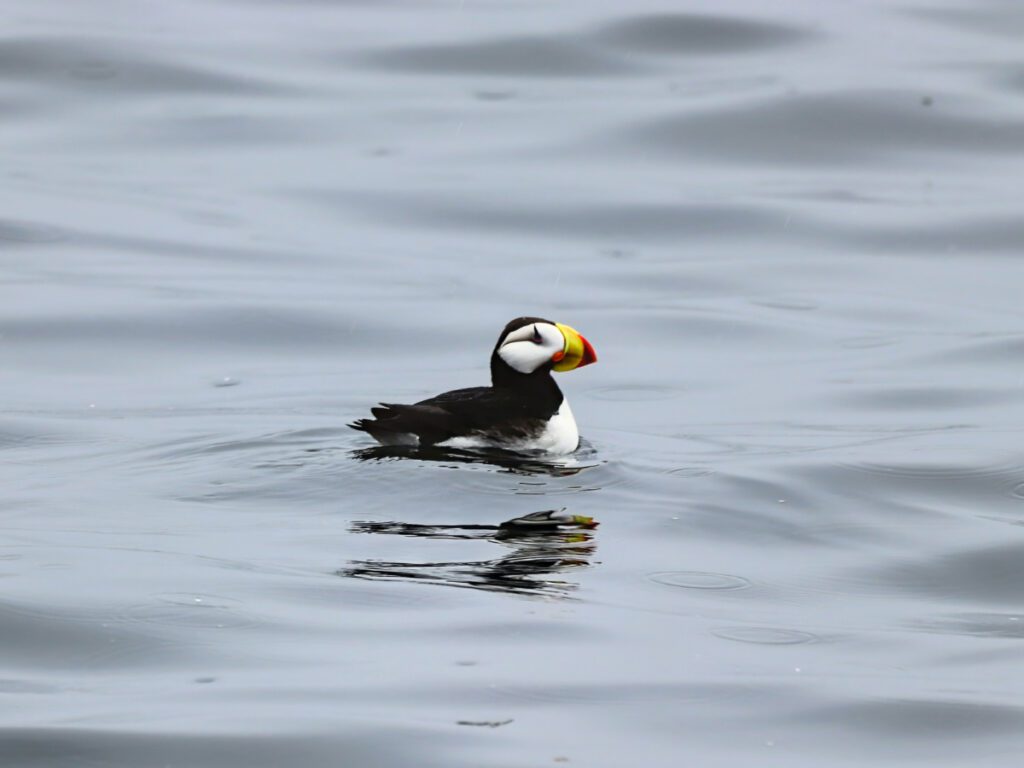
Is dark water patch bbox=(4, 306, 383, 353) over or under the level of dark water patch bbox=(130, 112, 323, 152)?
under

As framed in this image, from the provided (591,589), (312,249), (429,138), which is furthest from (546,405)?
(429,138)

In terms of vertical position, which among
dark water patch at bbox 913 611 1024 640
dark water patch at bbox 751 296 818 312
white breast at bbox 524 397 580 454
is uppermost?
dark water patch at bbox 751 296 818 312

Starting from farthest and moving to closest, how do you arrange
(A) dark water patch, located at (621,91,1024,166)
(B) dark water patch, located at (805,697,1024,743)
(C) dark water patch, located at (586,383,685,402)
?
(A) dark water patch, located at (621,91,1024,166)
(C) dark water patch, located at (586,383,685,402)
(B) dark water patch, located at (805,697,1024,743)

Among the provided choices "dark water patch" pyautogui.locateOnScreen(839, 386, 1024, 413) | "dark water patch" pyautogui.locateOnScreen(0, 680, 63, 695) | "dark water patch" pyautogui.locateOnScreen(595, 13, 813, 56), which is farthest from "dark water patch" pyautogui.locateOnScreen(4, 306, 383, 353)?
"dark water patch" pyautogui.locateOnScreen(595, 13, 813, 56)

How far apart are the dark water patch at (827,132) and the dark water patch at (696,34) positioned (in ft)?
8.66

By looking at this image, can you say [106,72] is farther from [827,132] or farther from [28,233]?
[827,132]

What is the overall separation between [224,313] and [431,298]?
2082 millimetres

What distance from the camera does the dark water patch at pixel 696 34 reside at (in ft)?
88.0

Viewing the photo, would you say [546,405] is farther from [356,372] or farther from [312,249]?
[312,249]

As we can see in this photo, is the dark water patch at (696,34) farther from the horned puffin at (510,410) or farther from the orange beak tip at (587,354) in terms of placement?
the horned puffin at (510,410)

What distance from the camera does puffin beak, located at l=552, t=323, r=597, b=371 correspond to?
35.6 ft

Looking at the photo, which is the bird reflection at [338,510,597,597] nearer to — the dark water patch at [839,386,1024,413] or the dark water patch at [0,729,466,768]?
the dark water patch at [0,729,466,768]

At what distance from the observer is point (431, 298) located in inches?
701

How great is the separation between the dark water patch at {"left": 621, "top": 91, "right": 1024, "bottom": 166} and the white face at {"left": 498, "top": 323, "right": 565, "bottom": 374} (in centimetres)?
1280
